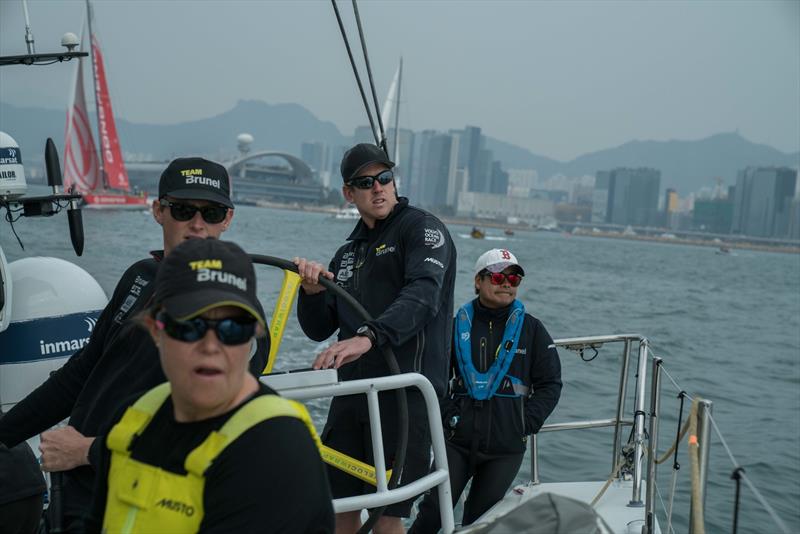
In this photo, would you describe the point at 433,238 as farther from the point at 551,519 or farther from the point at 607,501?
the point at 607,501

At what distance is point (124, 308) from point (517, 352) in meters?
2.04

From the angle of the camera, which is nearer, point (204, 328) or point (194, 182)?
point (204, 328)

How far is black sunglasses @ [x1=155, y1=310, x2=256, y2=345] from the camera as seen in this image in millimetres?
1459

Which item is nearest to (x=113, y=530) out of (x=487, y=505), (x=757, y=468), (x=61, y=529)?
(x=61, y=529)

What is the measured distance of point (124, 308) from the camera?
2225mm

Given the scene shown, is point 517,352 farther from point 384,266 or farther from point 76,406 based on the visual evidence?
point 76,406

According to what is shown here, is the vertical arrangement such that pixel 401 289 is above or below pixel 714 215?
below

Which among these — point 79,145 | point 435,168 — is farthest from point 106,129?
point 435,168

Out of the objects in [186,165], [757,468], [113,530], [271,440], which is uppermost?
[186,165]

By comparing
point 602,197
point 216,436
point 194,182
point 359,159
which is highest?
point 602,197

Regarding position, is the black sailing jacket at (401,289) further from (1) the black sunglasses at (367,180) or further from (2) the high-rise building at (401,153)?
(2) the high-rise building at (401,153)

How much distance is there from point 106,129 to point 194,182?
4445cm

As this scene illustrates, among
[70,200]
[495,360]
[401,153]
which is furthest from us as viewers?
[401,153]

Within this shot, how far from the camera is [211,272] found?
1492 millimetres
